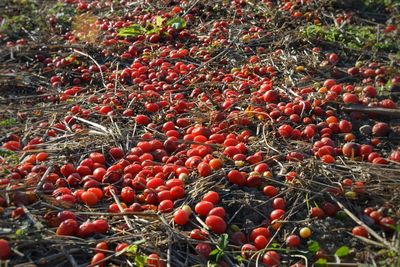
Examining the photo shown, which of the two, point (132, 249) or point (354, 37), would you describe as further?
point (354, 37)

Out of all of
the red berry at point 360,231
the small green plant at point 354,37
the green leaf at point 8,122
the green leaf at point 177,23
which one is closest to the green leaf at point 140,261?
the red berry at point 360,231

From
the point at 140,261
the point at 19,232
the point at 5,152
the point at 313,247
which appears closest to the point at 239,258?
the point at 313,247

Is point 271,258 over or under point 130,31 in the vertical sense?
under

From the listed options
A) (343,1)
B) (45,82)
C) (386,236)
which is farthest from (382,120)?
(45,82)

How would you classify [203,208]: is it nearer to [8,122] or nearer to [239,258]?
[239,258]

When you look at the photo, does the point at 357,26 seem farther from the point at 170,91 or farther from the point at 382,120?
the point at 170,91

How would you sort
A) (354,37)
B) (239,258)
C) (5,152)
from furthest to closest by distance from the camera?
(354,37) < (5,152) < (239,258)

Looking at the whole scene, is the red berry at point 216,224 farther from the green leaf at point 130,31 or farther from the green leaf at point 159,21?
the green leaf at point 159,21

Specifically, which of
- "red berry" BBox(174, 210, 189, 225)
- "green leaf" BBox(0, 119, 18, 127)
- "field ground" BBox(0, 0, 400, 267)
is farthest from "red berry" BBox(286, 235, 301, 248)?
"green leaf" BBox(0, 119, 18, 127)

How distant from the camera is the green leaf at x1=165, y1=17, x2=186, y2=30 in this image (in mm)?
7324

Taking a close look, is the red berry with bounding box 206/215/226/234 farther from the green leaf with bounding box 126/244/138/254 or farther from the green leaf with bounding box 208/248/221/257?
the green leaf with bounding box 126/244/138/254

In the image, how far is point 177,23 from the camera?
289 inches

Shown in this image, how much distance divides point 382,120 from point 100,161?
287cm

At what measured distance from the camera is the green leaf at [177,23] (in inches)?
288
